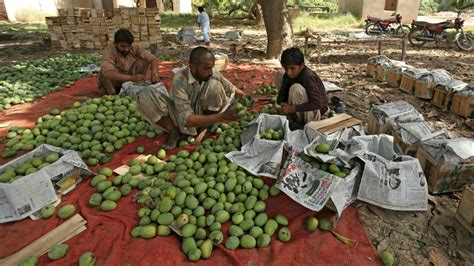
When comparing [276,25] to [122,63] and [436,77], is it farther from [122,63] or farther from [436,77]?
[122,63]

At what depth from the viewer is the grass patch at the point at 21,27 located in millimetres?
13009

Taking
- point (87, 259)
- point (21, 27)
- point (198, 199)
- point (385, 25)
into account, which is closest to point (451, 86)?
point (198, 199)

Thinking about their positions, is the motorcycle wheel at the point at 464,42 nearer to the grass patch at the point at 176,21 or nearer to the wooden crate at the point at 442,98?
the wooden crate at the point at 442,98

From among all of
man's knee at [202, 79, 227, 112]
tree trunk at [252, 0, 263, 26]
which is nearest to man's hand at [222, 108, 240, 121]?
man's knee at [202, 79, 227, 112]

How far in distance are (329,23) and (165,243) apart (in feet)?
50.0

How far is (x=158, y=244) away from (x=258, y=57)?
719cm

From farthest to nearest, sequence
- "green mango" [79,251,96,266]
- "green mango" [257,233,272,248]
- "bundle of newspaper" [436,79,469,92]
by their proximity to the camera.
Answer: "bundle of newspaper" [436,79,469,92]
"green mango" [257,233,272,248]
"green mango" [79,251,96,266]

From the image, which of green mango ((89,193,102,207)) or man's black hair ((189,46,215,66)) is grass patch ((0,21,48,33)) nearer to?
man's black hair ((189,46,215,66))

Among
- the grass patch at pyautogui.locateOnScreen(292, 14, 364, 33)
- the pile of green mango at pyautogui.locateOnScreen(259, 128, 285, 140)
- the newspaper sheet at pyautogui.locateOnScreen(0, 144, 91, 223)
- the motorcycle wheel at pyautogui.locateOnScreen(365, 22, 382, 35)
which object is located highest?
the grass patch at pyautogui.locateOnScreen(292, 14, 364, 33)

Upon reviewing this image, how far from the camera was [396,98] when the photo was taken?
5.41 m

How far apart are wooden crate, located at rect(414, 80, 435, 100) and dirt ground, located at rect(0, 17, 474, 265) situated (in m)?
0.10

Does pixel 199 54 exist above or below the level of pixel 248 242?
above

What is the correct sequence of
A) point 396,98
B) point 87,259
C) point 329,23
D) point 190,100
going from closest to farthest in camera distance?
point 87,259 → point 190,100 → point 396,98 → point 329,23

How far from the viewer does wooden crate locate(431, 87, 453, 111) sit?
15.5ft
